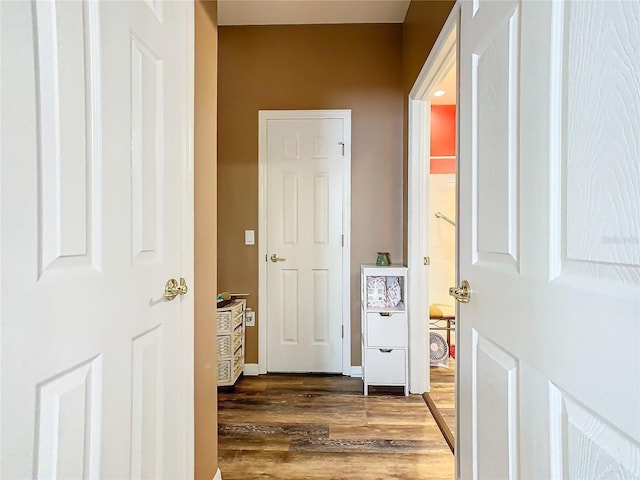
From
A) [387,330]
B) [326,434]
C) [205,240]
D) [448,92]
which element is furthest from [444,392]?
[448,92]

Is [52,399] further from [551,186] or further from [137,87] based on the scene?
[551,186]

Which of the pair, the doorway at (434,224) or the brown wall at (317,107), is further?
the brown wall at (317,107)

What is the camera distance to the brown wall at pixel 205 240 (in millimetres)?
1356

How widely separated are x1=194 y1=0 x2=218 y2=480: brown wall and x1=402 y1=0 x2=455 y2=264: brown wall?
109cm

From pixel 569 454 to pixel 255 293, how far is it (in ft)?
8.39

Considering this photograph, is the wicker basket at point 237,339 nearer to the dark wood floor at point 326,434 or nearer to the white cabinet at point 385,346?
the dark wood floor at point 326,434

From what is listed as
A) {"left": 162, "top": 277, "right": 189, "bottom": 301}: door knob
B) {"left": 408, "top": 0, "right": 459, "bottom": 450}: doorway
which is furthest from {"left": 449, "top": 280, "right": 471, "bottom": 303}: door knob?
{"left": 162, "top": 277, "right": 189, "bottom": 301}: door knob

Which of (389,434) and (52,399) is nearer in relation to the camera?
(52,399)

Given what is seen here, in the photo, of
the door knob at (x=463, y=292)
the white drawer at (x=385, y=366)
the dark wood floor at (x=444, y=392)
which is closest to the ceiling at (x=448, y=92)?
the white drawer at (x=385, y=366)

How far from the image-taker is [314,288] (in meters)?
2.96

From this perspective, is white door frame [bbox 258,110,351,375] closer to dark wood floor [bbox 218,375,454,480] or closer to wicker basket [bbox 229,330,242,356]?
wicker basket [bbox 229,330,242,356]

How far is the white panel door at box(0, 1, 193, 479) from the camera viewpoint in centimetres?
56

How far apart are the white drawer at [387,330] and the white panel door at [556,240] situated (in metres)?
1.53

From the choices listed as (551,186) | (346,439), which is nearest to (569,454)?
(551,186)
